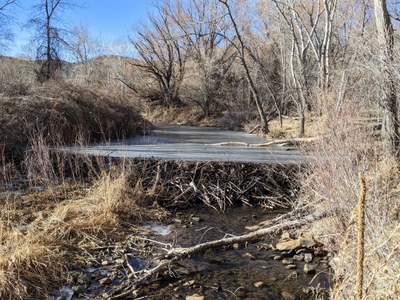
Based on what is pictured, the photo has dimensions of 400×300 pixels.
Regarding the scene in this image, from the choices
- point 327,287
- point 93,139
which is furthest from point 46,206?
point 93,139

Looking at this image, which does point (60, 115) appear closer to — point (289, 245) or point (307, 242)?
point (289, 245)

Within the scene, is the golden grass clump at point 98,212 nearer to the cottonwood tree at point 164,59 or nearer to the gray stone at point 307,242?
the gray stone at point 307,242

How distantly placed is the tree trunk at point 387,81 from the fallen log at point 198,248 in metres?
3.68

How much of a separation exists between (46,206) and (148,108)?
1079 inches

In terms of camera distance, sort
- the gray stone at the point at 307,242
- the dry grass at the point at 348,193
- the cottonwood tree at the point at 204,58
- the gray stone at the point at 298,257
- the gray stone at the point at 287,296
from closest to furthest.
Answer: the dry grass at the point at 348,193 → the gray stone at the point at 287,296 → the gray stone at the point at 298,257 → the gray stone at the point at 307,242 → the cottonwood tree at the point at 204,58

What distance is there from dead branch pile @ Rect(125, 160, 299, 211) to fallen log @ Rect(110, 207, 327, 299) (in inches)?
71.4

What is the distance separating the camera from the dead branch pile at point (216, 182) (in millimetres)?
9094

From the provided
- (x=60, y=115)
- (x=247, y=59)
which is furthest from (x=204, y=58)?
(x=60, y=115)

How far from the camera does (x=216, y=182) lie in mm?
9469

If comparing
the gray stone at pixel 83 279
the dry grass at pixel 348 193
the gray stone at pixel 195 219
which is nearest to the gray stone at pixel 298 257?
the dry grass at pixel 348 193

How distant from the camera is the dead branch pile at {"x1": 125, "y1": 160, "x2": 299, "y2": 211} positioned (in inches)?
358

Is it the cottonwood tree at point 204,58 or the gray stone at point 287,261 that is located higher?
the cottonwood tree at point 204,58

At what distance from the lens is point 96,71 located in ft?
126

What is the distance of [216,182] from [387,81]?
4.88 meters
